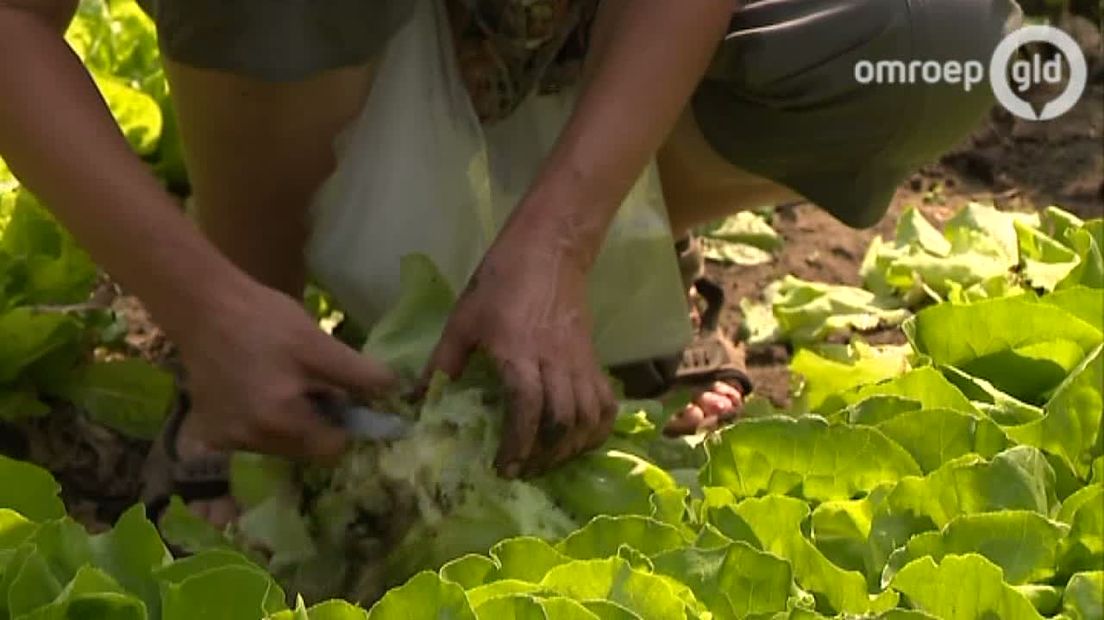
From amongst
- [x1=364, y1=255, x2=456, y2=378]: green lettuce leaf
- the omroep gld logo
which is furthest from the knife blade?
the omroep gld logo

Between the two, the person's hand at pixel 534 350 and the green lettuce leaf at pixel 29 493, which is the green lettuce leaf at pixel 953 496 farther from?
the green lettuce leaf at pixel 29 493

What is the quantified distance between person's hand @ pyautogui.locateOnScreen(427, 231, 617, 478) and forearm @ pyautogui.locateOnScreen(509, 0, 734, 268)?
0.04 m

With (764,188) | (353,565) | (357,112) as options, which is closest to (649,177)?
(764,188)

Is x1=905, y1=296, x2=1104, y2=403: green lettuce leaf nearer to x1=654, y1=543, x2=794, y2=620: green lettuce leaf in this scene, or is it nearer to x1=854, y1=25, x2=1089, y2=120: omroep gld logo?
x1=854, y1=25, x2=1089, y2=120: omroep gld logo

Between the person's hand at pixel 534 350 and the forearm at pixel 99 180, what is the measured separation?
17 centimetres

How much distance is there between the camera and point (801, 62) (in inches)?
59.9

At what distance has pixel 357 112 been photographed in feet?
4.98

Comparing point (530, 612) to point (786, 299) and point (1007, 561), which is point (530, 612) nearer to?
point (1007, 561)

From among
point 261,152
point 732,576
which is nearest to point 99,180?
point 261,152

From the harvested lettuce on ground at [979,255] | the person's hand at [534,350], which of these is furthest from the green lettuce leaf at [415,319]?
the harvested lettuce on ground at [979,255]

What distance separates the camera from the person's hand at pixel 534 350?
1188mm

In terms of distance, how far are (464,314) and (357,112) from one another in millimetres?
354

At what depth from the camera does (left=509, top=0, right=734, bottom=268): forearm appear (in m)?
1.27

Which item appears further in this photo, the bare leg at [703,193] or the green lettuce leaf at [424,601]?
the bare leg at [703,193]
